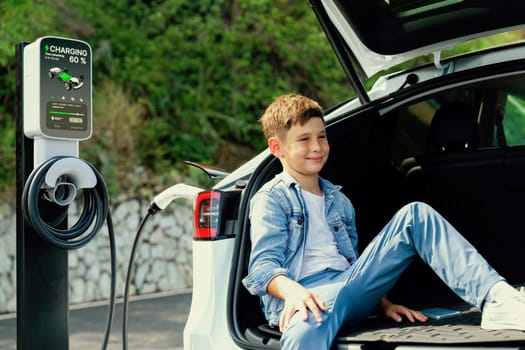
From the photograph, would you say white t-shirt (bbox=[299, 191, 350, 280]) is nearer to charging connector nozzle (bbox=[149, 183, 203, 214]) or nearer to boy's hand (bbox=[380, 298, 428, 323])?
boy's hand (bbox=[380, 298, 428, 323])

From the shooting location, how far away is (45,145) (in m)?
2.88

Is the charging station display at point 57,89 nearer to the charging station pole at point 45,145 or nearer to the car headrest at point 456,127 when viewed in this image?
→ the charging station pole at point 45,145

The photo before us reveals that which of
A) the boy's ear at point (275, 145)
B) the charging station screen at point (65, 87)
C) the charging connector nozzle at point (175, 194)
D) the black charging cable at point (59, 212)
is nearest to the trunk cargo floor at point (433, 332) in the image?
the boy's ear at point (275, 145)

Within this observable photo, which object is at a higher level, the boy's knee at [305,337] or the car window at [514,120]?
the car window at [514,120]

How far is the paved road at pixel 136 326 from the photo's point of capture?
554 cm

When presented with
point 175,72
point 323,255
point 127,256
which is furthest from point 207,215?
point 175,72

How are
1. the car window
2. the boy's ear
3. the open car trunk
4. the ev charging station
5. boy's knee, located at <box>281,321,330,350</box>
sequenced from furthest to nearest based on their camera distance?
1. the car window
2. the open car trunk
3. the ev charging station
4. the boy's ear
5. boy's knee, located at <box>281,321,330,350</box>

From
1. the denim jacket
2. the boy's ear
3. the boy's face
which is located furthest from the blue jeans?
the boy's ear

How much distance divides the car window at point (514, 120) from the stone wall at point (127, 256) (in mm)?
4800

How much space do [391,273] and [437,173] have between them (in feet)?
3.24

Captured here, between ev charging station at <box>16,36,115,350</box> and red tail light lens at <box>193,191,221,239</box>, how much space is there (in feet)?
1.55

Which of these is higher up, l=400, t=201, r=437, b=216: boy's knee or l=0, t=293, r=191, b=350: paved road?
l=400, t=201, r=437, b=216: boy's knee

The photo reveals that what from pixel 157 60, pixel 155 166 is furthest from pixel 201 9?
pixel 155 166

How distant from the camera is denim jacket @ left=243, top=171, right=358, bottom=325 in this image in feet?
8.22
